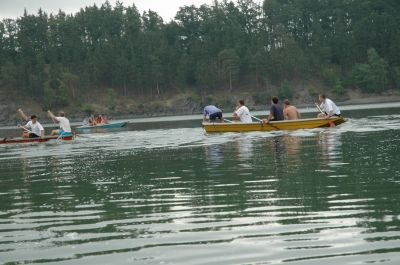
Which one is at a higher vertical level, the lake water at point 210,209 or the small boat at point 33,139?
the small boat at point 33,139

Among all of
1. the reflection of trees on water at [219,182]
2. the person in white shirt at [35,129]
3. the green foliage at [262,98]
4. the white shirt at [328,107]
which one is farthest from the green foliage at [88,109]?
the reflection of trees on water at [219,182]

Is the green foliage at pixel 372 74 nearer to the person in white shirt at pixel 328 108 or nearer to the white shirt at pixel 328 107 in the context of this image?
the person in white shirt at pixel 328 108

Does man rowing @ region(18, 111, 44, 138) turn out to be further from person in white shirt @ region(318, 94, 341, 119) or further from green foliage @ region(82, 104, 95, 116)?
green foliage @ region(82, 104, 95, 116)

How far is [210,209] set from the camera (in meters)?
10.4

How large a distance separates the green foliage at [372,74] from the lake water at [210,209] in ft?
331

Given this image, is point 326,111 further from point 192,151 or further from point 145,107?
point 145,107

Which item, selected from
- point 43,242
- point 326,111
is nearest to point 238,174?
point 43,242

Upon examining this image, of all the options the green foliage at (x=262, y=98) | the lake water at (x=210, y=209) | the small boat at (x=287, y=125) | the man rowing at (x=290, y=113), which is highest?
the green foliage at (x=262, y=98)

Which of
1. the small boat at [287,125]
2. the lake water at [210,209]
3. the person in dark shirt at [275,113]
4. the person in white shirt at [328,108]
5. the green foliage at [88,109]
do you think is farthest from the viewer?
the green foliage at [88,109]

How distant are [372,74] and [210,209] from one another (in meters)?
112

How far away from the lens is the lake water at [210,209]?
7.62m

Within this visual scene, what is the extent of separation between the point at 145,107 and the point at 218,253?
11901cm

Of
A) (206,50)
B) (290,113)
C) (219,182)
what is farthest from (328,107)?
(206,50)

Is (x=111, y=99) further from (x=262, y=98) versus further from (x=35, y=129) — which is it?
(x=35, y=129)
